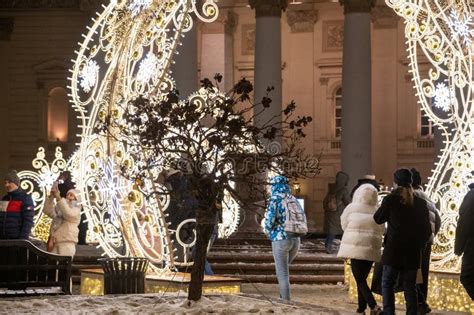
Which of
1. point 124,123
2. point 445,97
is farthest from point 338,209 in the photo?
point 124,123

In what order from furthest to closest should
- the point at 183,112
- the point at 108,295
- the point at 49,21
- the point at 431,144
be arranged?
the point at 49,21 < the point at 431,144 < the point at 108,295 < the point at 183,112

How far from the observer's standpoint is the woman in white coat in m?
14.2

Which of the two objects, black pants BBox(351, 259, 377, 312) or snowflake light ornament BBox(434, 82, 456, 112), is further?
snowflake light ornament BBox(434, 82, 456, 112)

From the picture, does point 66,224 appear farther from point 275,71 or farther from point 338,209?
point 275,71

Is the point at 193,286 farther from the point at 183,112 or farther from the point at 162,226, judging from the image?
the point at 162,226

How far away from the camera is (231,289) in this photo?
1402 cm

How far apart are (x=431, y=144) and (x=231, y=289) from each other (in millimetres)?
26759

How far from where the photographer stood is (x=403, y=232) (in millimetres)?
12852

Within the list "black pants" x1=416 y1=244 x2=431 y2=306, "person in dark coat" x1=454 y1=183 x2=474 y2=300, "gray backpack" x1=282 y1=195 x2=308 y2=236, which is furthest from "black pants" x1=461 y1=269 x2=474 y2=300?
"gray backpack" x1=282 y1=195 x2=308 y2=236

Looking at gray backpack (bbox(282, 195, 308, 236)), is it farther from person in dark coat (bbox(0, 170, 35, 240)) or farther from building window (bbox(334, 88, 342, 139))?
building window (bbox(334, 88, 342, 139))

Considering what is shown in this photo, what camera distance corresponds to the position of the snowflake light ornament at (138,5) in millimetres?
14969

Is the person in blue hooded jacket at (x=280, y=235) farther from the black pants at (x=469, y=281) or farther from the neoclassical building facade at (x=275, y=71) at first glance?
the neoclassical building facade at (x=275, y=71)

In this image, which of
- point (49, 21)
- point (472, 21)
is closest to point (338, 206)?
point (472, 21)

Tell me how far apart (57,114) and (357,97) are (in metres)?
18.3
